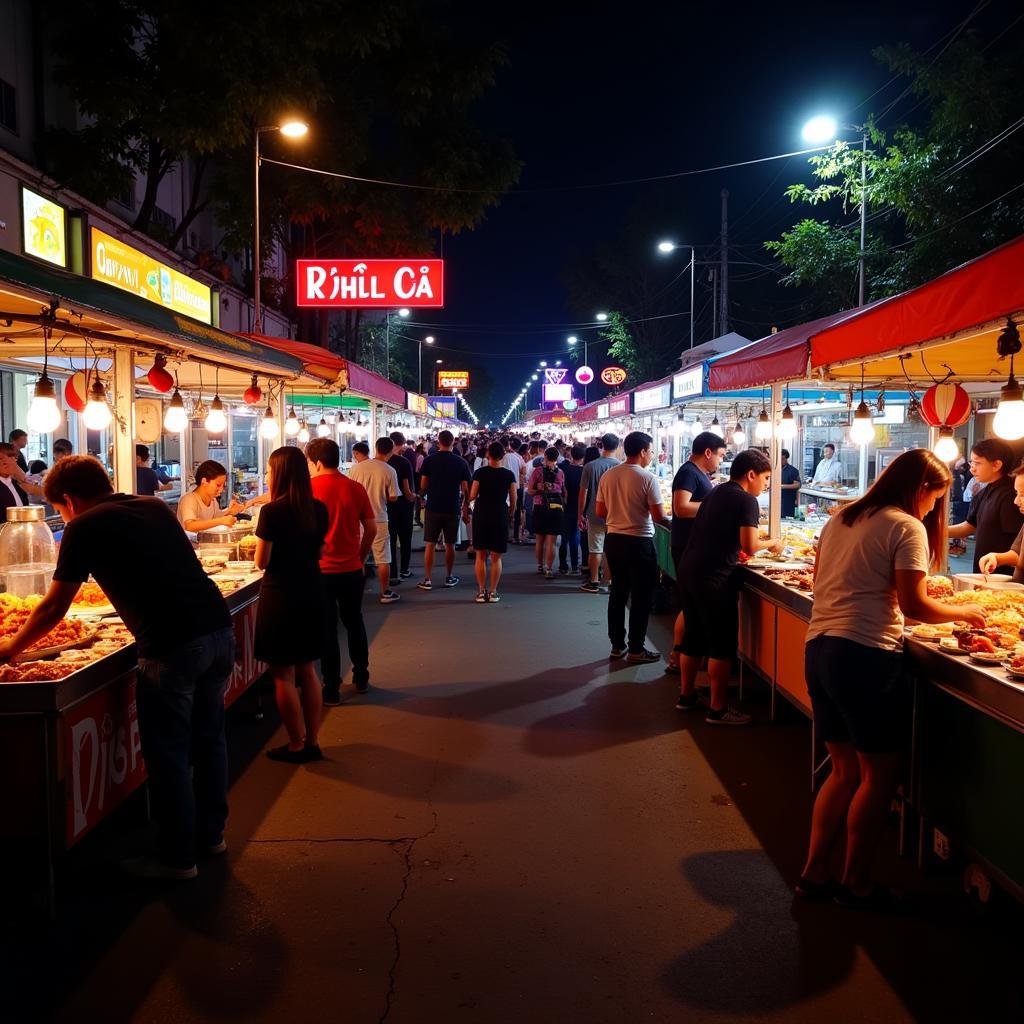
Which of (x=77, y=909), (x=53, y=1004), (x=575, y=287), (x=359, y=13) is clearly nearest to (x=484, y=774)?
(x=77, y=909)

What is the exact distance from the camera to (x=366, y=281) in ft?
58.7

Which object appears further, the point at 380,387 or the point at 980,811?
the point at 380,387

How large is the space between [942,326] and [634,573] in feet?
13.8

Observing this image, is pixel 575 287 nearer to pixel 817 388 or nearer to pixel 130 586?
pixel 817 388

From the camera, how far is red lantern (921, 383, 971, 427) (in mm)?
8266

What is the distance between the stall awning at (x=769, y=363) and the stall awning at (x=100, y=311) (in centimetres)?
482

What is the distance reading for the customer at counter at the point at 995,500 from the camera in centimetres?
730

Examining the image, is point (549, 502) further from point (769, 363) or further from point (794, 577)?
point (794, 577)

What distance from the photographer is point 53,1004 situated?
3.42 metres

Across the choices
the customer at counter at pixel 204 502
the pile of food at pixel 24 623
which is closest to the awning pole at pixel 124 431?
the customer at counter at pixel 204 502

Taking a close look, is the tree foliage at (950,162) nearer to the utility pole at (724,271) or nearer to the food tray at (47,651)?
the utility pole at (724,271)

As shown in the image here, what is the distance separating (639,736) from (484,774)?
1381 millimetres

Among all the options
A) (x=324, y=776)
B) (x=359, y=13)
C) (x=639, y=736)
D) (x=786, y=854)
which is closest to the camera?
(x=786, y=854)

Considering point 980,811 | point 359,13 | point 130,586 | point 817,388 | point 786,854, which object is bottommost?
point 786,854
